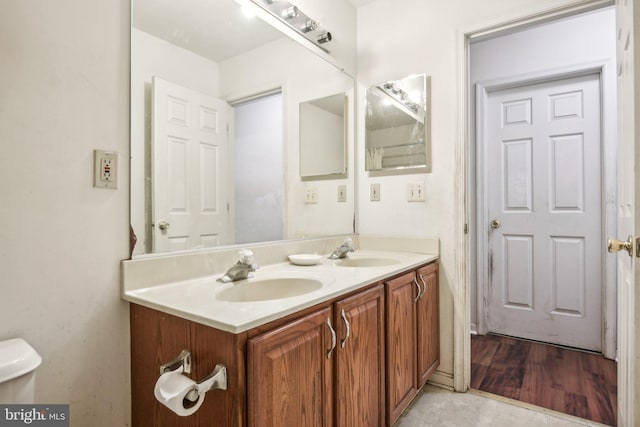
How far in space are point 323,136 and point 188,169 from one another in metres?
0.98

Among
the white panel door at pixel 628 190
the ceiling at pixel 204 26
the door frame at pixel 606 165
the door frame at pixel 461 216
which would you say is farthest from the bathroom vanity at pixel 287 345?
the door frame at pixel 606 165

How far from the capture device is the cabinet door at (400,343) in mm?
1413

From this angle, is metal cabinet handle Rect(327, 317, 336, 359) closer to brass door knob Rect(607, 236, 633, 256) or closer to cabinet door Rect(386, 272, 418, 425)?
cabinet door Rect(386, 272, 418, 425)

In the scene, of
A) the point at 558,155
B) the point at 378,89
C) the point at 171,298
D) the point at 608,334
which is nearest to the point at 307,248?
the point at 171,298

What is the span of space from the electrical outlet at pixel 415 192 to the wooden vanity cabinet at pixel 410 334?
0.39 meters

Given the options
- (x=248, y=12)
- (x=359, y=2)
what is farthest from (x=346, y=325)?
(x=359, y=2)

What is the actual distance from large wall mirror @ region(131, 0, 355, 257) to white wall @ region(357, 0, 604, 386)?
46 cm

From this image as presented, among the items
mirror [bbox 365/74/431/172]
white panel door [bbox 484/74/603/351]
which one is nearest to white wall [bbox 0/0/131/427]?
mirror [bbox 365/74/431/172]

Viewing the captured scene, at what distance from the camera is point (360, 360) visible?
1224 mm

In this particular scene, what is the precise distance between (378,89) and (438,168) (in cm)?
63

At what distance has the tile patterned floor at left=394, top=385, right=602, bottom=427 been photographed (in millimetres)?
1588

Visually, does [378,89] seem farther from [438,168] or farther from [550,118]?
[550,118]

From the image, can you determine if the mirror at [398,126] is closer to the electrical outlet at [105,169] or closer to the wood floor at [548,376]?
the wood floor at [548,376]

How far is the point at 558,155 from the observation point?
8.05ft
